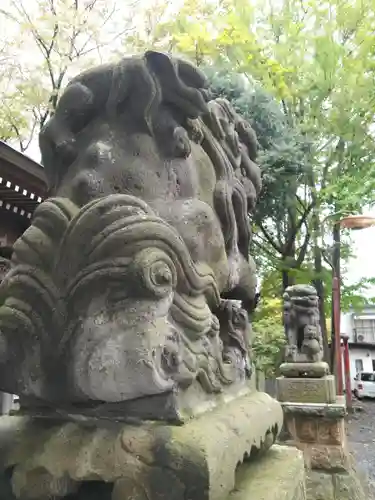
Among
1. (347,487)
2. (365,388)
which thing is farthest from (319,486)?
(365,388)

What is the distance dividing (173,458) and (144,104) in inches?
40.1

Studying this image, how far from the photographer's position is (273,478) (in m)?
1.59

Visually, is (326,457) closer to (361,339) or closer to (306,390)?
(306,390)

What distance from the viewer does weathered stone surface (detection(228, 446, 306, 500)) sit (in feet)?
4.66

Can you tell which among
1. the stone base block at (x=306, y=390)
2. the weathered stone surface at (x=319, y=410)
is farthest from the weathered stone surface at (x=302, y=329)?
the weathered stone surface at (x=319, y=410)

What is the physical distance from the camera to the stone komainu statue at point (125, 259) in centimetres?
119

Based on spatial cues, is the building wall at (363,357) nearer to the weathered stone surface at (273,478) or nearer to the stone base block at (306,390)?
the stone base block at (306,390)

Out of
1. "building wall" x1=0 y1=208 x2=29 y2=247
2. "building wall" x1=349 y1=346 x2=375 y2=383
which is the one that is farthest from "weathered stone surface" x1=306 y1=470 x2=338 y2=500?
"building wall" x1=349 y1=346 x2=375 y2=383

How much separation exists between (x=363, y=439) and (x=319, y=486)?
4113mm

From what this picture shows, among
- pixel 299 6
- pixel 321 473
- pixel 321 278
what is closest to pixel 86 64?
pixel 299 6

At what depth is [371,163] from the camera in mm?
8852

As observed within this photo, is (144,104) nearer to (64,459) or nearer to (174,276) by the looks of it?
(174,276)

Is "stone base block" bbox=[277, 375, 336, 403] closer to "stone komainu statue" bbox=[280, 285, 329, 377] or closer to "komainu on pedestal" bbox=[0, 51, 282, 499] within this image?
"stone komainu statue" bbox=[280, 285, 329, 377]

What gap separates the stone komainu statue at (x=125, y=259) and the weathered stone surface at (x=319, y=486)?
398 centimetres
